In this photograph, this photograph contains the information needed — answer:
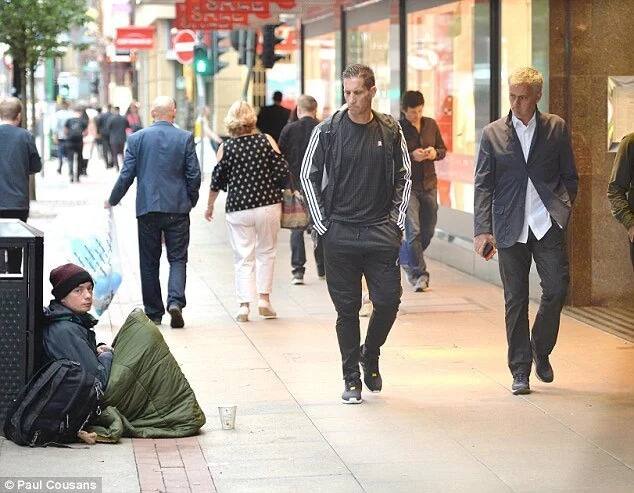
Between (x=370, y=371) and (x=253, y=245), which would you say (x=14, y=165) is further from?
(x=370, y=371)

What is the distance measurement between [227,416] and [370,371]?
1.24 metres

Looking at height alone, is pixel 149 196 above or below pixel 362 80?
below

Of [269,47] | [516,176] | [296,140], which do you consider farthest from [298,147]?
[269,47]

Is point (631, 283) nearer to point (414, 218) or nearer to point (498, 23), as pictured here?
point (414, 218)

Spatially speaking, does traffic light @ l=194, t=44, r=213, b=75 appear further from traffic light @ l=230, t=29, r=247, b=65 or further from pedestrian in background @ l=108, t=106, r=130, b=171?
pedestrian in background @ l=108, t=106, r=130, b=171

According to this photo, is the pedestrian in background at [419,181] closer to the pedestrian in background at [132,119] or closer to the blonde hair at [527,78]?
the blonde hair at [527,78]

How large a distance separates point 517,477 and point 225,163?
543 cm

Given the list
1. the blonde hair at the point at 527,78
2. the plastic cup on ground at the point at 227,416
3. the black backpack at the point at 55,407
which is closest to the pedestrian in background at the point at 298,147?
the blonde hair at the point at 527,78

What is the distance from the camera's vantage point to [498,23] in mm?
14305

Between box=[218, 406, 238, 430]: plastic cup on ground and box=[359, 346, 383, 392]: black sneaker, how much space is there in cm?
115

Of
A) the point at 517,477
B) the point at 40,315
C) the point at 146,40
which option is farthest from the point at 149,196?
the point at 146,40

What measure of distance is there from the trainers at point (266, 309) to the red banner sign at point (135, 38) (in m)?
34.1

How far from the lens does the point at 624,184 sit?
884 centimetres

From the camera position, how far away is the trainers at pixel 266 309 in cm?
1198
